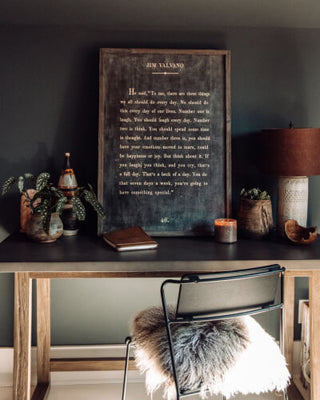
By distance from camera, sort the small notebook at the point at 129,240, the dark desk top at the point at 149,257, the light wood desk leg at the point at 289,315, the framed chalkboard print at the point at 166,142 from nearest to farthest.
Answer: the dark desk top at the point at 149,257 < the small notebook at the point at 129,240 < the framed chalkboard print at the point at 166,142 < the light wood desk leg at the point at 289,315

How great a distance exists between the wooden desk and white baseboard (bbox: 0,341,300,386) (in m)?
0.58

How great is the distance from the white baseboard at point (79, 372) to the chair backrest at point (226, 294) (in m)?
1.08

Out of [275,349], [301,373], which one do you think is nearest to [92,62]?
[275,349]

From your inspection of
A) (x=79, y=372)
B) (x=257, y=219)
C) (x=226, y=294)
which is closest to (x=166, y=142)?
(x=257, y=219)

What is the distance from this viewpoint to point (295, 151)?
1897mm

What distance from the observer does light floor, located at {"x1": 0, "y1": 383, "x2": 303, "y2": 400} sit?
216 centimetres

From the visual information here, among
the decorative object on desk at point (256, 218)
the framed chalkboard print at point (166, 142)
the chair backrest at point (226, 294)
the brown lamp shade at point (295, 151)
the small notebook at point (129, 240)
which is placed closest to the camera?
the chair backrest at point (226, 294)

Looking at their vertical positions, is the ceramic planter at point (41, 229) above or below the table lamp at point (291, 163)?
below

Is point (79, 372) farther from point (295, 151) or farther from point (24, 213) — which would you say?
point (295, 151)

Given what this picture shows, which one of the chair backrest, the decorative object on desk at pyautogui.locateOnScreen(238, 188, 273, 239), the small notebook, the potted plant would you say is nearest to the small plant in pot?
the potted plant

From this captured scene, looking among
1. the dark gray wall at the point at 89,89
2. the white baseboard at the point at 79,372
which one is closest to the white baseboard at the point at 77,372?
the white baseboard at the point at 79,372

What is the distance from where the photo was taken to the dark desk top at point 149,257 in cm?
163

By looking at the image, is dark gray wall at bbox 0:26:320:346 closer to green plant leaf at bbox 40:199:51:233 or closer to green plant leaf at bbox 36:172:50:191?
green plant leaf at bbox 36:172:50:191

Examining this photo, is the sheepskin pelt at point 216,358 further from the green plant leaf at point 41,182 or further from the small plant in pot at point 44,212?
the green plant leaf at point 41,182
